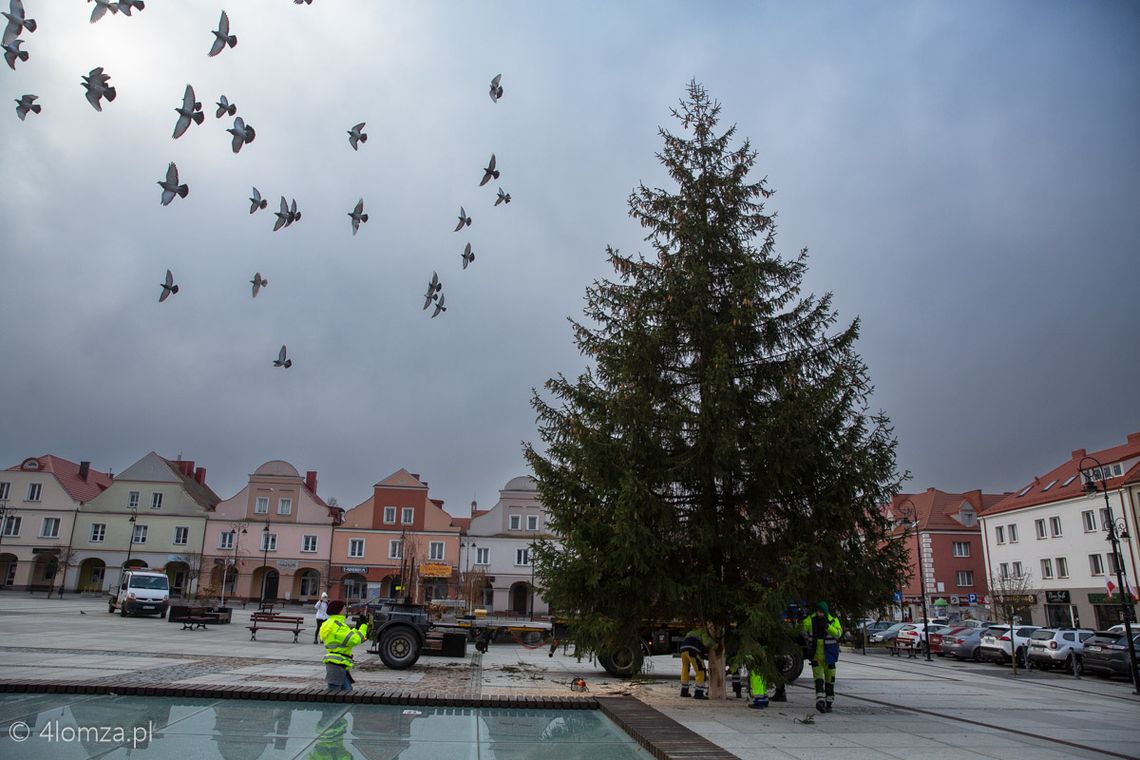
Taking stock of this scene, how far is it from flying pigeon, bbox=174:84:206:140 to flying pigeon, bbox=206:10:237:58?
35.3 inches

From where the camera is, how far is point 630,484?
39.2 ft

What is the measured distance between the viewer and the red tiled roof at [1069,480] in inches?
1734

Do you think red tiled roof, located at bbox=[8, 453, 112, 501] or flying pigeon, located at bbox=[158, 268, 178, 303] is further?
red tiled roof, located at bbox=[8, 453, 112, 501]

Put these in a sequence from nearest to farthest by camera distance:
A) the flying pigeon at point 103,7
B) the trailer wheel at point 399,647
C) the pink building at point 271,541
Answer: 1. the flying pigeon at point 103,7
2. the trailer wheel at point 399,647
3. the pink building at point 271,541

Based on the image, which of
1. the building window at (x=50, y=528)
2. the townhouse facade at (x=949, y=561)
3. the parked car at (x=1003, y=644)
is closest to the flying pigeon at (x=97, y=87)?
the parked car at (x=1003, y=644)

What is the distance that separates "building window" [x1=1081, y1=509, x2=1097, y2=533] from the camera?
45031 millimetres

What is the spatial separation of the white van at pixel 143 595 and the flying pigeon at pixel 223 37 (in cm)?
3059

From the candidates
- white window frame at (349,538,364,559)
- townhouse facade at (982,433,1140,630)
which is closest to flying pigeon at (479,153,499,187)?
townhouse facade at (982,433,1140,630)

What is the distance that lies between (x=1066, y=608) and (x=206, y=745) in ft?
174

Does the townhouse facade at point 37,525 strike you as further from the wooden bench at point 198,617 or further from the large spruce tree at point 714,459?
the large spruce tree at point 714,459

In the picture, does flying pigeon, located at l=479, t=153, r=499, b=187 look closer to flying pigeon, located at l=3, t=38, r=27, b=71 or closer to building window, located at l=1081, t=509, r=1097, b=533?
flying pigeon, located at l=3, t=38, r=27, b=71

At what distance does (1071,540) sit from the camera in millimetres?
46875

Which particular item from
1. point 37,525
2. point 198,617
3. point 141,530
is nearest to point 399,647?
point 198,617

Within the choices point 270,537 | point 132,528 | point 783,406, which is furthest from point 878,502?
point 132,528
